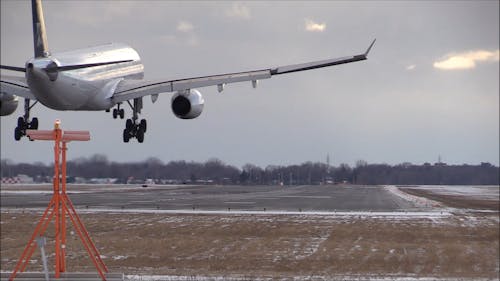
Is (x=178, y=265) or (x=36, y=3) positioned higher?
(x=36, y=3)

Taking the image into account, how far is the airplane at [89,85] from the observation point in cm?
2842

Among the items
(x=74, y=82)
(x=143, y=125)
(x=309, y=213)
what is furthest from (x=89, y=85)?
(x=309, y=213)

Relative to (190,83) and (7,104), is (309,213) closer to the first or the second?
(190,83)

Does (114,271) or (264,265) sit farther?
(264,265)

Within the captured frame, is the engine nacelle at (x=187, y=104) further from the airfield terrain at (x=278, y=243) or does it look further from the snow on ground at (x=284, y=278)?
the airfield terrain at (x=278, y=243)

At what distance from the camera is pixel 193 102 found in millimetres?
31484

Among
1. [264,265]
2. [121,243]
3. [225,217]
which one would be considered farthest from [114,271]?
[225,217]

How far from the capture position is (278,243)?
119875mm

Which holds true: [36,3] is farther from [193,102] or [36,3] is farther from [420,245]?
[420,245]

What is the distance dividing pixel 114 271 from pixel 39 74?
68223 mm

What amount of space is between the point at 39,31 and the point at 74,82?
10.2 ft

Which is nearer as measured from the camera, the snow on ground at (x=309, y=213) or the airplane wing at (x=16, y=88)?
the airplane wing at (x=16, y=88)

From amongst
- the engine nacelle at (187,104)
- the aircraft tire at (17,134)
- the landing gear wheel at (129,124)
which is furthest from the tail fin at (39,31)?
the engine nacelle at (187,104)

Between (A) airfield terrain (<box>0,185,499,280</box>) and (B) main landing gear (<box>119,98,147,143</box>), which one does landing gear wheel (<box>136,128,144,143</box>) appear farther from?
(A) airfield terrain (<box>0,185,499,280</box>)
